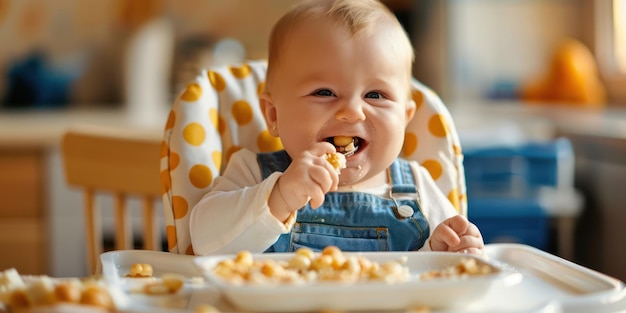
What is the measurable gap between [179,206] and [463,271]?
0.46 metres

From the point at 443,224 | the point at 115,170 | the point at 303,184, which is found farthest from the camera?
the point at 115,170

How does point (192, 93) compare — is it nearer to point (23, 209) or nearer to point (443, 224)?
point (443, 224)

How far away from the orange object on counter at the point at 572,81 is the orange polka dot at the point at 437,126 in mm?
1786

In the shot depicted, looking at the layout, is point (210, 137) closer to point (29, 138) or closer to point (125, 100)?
point (29, 138)

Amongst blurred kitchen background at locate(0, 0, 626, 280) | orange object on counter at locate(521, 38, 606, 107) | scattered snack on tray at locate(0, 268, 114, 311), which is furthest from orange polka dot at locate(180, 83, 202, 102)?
orange object on counter at locate(521, 38, 606, 107)

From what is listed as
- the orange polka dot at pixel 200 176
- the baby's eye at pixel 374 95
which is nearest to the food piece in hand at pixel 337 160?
the baby's eye at pixel 374 95

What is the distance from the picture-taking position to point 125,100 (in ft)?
11.3

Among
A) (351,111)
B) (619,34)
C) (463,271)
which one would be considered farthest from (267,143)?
(619,34)

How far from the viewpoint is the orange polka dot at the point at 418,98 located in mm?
1340

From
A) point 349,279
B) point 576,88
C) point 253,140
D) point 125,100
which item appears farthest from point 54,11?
point 349,279

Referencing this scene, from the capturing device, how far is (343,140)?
1085 millimetres

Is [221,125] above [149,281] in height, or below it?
above

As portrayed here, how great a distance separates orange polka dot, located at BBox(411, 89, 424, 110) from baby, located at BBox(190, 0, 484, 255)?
161 millimetres

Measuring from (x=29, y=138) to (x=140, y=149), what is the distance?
1.42 metres
